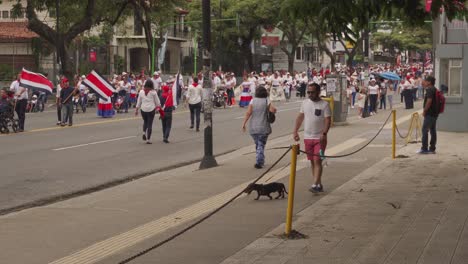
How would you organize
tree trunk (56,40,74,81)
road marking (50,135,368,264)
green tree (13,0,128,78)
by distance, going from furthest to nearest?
tree trunk (56,40,74,81)
green tree (13,0,128,78)
road marking (50,135,368,264)

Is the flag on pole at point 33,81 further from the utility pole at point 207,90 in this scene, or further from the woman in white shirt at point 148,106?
the utility pole at point 207,90

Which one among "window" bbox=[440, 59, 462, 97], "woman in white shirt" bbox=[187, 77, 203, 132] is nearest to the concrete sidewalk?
"window" bbox=[440, 59, 462, 97]

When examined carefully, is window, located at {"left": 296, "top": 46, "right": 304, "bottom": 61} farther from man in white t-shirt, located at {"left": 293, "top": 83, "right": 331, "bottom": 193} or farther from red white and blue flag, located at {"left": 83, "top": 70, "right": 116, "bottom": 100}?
man in white t-shirt, located at {"left": 293, "top": 83, "right": 331, "bottom": 193}

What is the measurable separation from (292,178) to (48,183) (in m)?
6.70

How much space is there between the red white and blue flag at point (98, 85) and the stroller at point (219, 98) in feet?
35.9

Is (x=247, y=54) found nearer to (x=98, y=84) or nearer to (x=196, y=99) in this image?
(x=98, y=84)

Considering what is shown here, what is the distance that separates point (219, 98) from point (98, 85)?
11.6m

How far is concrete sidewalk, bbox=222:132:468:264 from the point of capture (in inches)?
324

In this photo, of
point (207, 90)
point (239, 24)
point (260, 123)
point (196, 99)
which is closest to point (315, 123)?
point (260, 123)

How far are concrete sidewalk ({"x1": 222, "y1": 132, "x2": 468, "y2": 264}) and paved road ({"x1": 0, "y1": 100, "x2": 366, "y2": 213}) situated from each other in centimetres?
459

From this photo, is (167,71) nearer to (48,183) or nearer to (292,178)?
(48,183)

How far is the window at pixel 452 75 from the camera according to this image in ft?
83.3

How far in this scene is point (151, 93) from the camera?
2223 centimetres

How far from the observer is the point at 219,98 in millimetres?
41719
